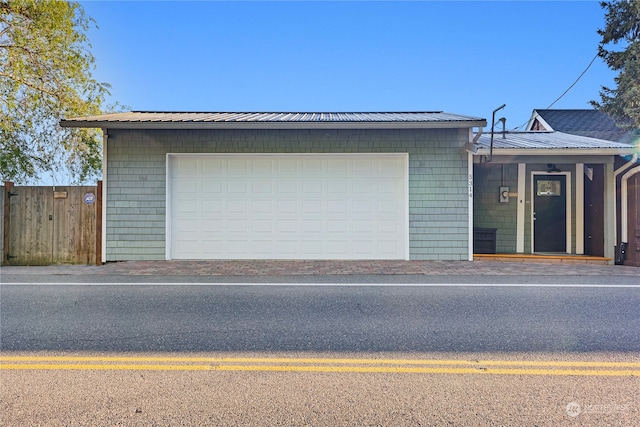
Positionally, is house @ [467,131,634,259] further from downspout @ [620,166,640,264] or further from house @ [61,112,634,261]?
downspout @ [620,166,640,264]

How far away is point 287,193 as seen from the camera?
8.64 meters

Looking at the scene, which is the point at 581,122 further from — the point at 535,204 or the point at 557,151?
Result: the point at 557,151

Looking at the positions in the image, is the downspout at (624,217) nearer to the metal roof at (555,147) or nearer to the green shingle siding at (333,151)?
the metal roof at (555,147)

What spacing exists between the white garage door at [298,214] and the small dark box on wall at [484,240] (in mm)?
1975

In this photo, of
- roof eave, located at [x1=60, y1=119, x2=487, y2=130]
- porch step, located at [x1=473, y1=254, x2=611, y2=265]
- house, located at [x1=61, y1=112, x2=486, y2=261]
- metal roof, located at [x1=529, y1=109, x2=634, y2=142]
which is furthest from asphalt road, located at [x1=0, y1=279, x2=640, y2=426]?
metal roof, located at [x1=529, y1=109, x2=634, y2=142]

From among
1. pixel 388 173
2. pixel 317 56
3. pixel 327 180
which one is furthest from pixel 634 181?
pixel 317 56

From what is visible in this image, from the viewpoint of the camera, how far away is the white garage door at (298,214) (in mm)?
8625

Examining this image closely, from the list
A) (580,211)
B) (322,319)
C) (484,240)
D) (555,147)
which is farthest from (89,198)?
(580,211)

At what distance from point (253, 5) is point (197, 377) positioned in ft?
40.4

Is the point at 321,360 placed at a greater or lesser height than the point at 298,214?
lesser

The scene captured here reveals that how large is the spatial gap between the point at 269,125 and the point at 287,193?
163 centimetres

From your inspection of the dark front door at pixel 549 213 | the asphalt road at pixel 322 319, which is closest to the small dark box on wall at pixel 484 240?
the dark front door at pixel 549 213

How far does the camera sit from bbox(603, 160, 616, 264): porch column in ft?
27.8

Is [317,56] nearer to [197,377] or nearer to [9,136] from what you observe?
[9,136]
